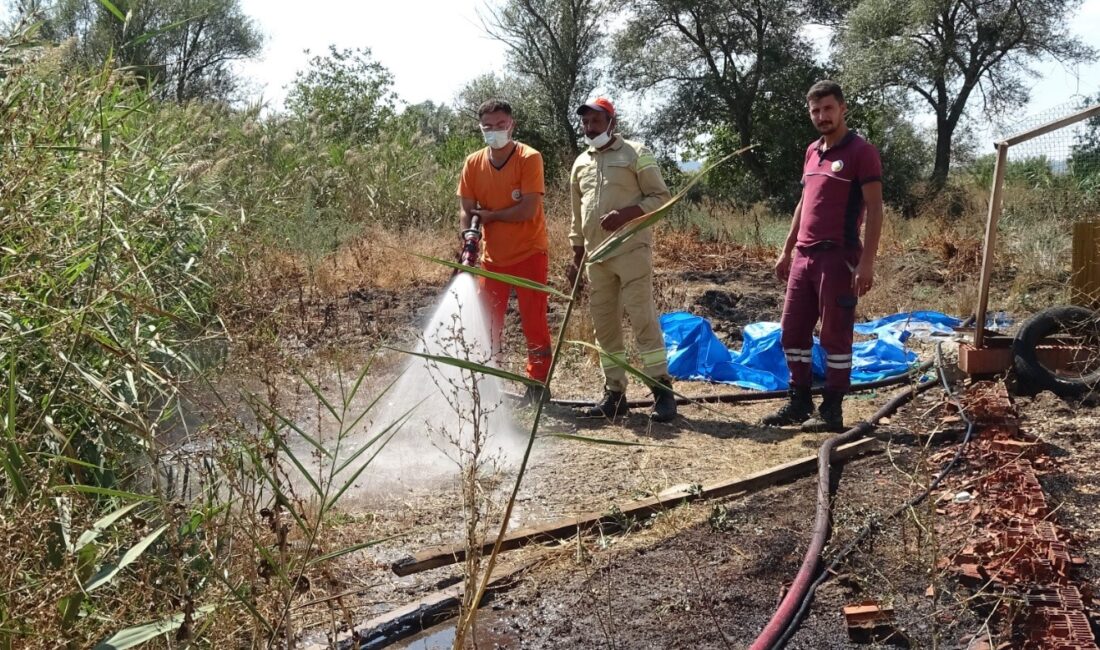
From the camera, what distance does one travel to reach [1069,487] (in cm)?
436

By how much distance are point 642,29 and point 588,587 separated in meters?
26.9

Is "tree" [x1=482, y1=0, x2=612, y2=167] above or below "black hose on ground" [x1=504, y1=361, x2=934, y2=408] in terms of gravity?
above

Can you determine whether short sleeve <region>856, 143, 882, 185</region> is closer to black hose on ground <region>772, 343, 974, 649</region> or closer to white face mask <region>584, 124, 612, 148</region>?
black hose on ground <region>772, 343, 974, 649</region>

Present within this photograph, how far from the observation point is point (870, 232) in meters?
5.41

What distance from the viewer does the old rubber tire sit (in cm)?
583

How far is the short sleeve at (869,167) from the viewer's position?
213 inches

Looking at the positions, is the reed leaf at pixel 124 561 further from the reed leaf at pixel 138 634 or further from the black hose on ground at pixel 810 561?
the black hose on ground at pixel 810 561

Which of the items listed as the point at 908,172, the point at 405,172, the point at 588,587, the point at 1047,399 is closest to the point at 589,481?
the point at 588,587

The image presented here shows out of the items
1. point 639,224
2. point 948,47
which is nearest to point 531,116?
point 948,47

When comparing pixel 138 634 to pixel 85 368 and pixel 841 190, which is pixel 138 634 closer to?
pixel 85 368

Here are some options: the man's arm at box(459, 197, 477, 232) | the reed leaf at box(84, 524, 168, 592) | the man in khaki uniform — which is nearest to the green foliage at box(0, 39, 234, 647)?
the reed leaf at box(84, 524, 168, 592)

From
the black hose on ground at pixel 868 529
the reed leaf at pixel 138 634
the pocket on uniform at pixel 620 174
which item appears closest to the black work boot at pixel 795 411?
the black hose on ground at pixel 868 529

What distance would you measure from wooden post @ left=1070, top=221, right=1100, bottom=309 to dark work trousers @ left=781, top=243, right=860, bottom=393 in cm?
285

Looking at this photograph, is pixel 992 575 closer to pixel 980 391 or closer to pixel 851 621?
pixel 851 621
